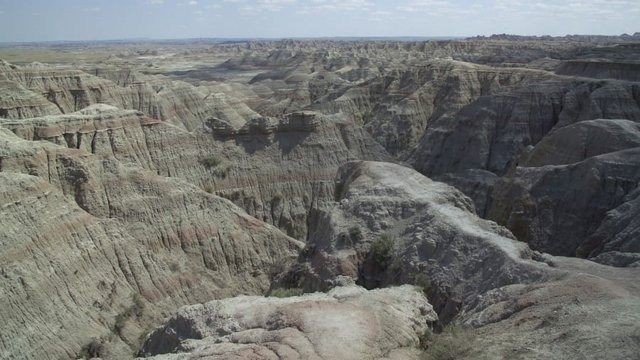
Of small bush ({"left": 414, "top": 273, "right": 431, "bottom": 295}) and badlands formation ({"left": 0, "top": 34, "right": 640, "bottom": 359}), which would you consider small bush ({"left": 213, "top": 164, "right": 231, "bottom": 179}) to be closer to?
badlands formation ({"left": 0, "top": 34, "right": 640, "bottom": 359})

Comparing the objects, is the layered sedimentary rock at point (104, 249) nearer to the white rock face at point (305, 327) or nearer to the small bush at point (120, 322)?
the small bush at point (120, 322)

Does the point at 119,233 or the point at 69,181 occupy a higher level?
the point at 69,181

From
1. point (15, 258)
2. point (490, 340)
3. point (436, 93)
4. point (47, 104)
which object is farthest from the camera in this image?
point (436, 93)

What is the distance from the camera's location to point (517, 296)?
18.5 metres

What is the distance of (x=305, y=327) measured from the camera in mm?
16844

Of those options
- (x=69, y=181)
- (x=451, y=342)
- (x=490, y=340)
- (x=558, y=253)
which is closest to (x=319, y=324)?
(x=451, y=342)

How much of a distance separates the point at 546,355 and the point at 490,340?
1.84 metres

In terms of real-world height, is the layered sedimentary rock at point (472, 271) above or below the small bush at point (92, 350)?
above

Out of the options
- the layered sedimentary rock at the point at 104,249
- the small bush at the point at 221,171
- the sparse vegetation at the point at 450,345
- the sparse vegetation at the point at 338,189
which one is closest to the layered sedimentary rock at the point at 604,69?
the sparse vegetation at the point at 338,189

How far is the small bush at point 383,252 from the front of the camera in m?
25.4

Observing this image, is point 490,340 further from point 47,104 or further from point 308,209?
point 47,104

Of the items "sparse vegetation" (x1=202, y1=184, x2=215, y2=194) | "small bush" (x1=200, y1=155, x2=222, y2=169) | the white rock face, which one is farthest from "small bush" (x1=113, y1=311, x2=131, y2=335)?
"small bush" (x1=200, y1=155, x2=222, y2=169)

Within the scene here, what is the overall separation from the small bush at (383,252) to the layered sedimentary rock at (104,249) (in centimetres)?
929

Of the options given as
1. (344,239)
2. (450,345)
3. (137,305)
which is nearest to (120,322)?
(137,305)
